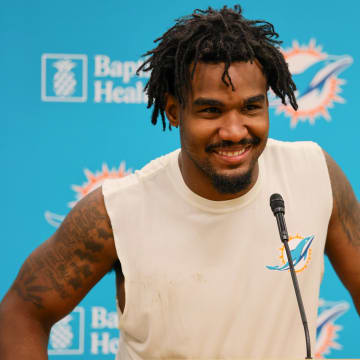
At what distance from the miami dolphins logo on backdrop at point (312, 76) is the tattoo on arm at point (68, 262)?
101cm

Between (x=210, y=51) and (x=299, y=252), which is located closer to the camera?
(x=210, y=51)

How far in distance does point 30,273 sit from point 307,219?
69 centimetres

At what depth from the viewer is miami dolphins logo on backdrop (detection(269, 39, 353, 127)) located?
2135 mm

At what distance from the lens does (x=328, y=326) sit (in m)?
2.16

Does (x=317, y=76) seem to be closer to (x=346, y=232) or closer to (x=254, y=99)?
(x=346, y=232)

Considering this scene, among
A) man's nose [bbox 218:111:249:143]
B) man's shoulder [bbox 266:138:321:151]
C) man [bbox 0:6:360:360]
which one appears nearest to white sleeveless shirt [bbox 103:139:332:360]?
man [bbox 0:6:360:360]

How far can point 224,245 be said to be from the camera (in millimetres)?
1434

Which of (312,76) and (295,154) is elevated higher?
(312,76)

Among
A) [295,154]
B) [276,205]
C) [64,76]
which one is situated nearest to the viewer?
[276,205]

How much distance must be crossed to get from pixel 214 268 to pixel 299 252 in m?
0.22

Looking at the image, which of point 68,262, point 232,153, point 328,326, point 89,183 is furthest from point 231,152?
point 328,326

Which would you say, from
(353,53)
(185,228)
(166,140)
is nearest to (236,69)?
(185,228)

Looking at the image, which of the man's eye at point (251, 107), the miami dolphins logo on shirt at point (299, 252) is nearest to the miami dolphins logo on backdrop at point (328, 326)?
the miami dolphins logo on shirt at point (299, 252)

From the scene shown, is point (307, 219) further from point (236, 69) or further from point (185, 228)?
point (236, 69)
